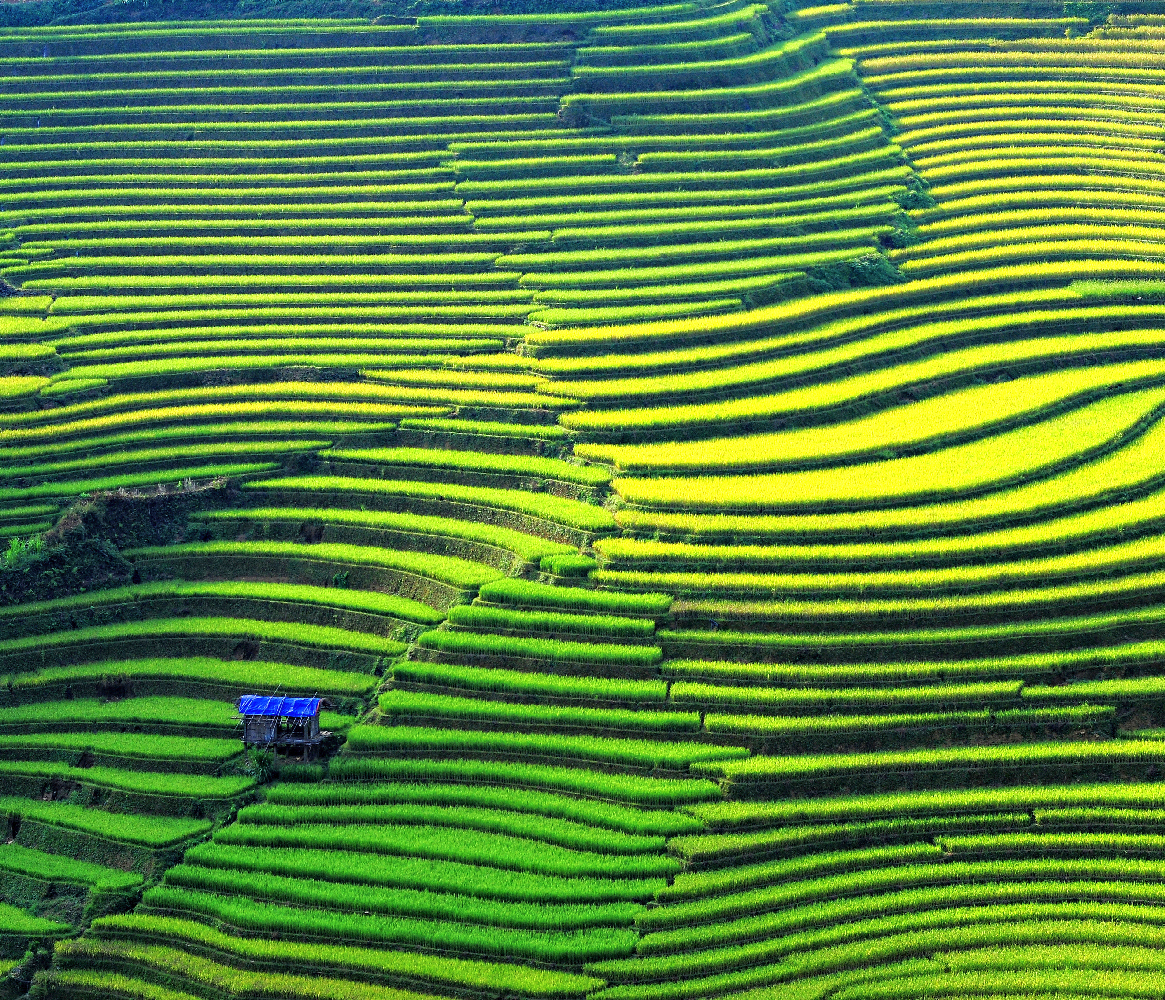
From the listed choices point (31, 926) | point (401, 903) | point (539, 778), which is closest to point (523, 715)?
point (539, 778)

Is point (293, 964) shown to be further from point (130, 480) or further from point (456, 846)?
point (130, 480)

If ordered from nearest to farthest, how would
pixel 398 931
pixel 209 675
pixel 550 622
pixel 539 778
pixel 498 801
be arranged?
pixel 398 931, pixel 498 801, pixel 539 778, pixel 550 622, pixel 209 675

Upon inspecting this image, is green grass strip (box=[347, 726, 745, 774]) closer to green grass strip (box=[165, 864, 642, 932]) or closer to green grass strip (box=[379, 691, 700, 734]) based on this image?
green grass strip (box=[379, 691, 700, 734])

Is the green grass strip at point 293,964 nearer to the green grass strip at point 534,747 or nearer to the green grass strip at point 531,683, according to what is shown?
the green grass strip at point 534,747

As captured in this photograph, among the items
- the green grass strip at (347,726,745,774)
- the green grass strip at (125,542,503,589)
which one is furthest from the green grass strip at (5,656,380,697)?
the green grass strip at (125,542,503,589)

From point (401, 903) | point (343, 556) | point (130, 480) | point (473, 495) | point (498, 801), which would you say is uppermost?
point (130, 480)

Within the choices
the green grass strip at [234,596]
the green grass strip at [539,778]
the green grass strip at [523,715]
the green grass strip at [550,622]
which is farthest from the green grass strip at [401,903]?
the green grass strip at [234,596]

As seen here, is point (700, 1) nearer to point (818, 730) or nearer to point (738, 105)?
point (738, 105)
